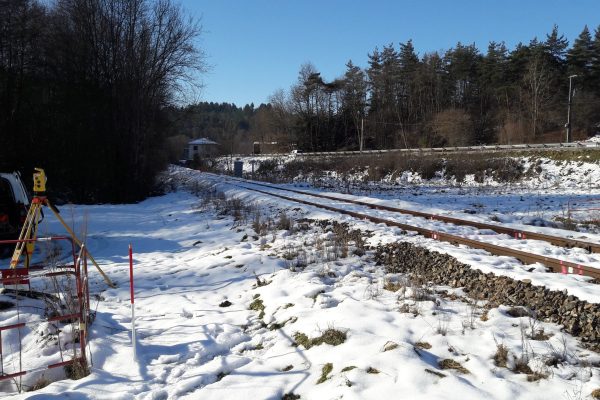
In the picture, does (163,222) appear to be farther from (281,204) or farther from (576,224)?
(576,224)

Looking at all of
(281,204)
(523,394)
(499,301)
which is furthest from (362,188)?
(523,394)

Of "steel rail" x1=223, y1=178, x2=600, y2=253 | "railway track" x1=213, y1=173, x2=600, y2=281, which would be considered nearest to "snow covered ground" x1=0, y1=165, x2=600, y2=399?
"railway track" x1=213, y1=173, x2=600, y2=281

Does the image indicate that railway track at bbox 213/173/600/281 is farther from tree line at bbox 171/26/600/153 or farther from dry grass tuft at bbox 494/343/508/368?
tree line at bbox 171/26/600/153

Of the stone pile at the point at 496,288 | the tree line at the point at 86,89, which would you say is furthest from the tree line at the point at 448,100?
the stone pile at the point at 496,288

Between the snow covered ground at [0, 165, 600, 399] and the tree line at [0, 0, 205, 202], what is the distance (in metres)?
16.2

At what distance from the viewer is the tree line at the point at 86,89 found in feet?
73.2

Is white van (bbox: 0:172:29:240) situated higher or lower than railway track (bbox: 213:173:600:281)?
higher

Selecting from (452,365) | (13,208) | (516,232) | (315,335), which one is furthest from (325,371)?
(13,208)

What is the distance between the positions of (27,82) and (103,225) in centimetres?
1124

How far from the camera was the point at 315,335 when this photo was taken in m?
5.16

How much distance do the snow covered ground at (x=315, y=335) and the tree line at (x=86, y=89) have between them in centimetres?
1622

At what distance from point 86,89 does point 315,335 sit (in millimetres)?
24183

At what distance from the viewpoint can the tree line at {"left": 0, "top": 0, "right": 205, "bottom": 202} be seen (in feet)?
73.2

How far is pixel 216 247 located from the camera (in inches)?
453
